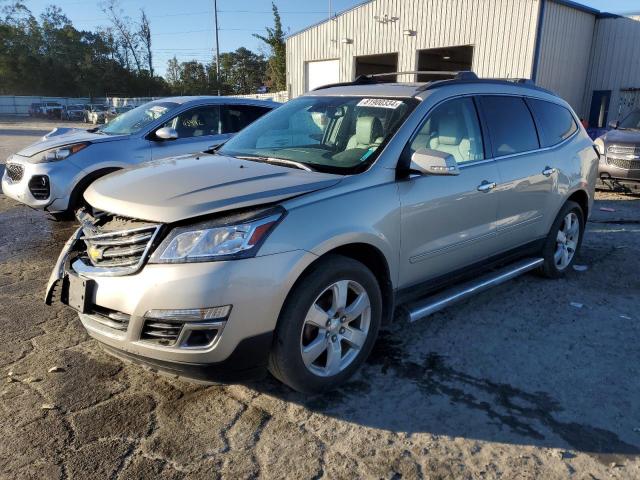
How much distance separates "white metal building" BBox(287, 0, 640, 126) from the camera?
1638 centimetres

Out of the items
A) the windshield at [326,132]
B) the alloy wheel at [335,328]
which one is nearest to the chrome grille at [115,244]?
the alloy wheel at [335,328]

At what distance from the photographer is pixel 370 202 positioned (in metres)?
3.13

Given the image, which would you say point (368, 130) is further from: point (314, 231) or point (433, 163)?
point (314, 231)

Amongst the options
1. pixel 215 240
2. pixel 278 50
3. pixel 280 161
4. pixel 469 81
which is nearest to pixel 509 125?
pixel 469 81

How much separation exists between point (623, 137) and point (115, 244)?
33.1ft

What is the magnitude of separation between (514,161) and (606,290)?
1.67 m

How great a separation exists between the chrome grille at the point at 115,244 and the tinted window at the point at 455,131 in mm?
1915

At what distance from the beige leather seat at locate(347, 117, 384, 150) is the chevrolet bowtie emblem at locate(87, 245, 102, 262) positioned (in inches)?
67.0

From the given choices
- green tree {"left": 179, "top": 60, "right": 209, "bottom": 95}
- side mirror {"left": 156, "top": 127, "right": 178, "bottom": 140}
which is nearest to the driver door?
side mirror {"left": 156, "top": 127, "right": 178, "bottom": 140}

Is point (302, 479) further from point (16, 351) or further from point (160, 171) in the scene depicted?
point (16, 351)

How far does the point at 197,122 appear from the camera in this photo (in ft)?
23.8

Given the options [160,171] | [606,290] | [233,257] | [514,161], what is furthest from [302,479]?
[606,290]

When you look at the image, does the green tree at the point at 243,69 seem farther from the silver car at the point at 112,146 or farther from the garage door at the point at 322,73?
the silver car at the point at 112,146

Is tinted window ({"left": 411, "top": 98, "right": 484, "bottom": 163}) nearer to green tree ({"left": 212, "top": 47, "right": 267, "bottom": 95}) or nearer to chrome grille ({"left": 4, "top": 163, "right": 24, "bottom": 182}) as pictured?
chrome grille ({"left": 4, "top": 163, "right": 24, "bottom": 182})
